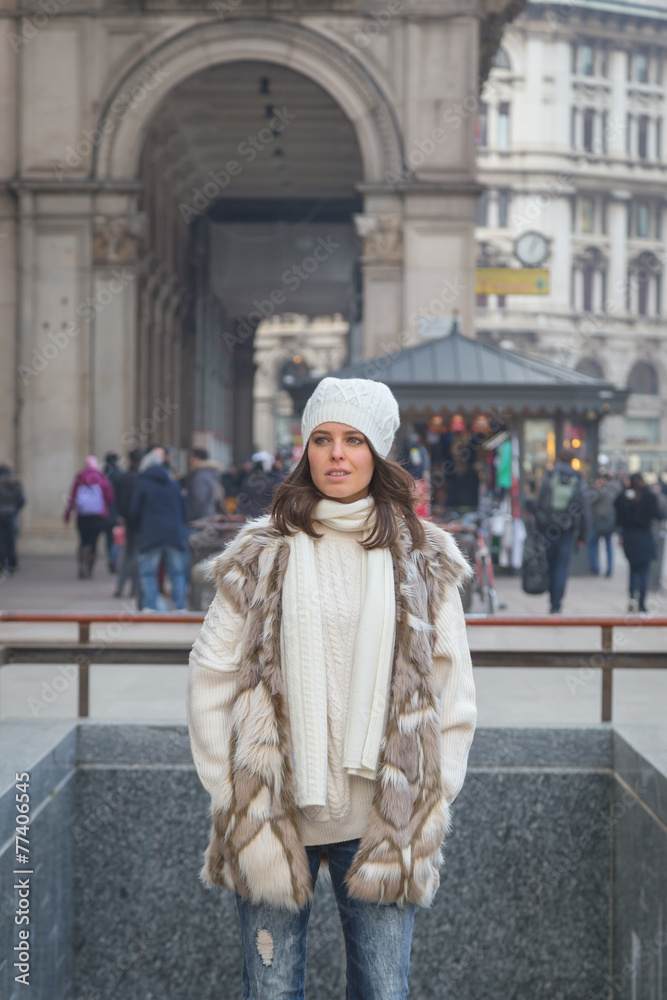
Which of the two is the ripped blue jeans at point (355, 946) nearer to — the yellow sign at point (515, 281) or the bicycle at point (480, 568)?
the bicycle at point (480, 568)

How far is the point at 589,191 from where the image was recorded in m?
79.1

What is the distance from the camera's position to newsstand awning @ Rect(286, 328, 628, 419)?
1606cm

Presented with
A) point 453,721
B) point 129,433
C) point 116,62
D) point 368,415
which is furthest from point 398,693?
point 116,62

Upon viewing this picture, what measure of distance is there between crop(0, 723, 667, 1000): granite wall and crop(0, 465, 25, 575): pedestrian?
461 inches

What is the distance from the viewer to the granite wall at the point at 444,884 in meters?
5.60

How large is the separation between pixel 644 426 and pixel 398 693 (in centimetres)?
7609

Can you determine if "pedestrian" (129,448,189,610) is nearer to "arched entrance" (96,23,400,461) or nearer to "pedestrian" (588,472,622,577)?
"pedestrian" (588,472,622,577)

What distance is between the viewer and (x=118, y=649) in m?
5.78

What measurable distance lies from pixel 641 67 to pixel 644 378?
20857 millimetres

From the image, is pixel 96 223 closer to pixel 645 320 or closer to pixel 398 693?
pixel 398 693

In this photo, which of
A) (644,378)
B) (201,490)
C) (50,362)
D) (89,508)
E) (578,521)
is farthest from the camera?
(644,378)

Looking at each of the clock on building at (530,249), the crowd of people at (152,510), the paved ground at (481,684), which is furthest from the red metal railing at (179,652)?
the clock on building at (530,249)

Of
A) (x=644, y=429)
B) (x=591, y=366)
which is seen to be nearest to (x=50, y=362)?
(x=644, y=429)

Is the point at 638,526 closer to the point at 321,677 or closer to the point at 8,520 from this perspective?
the point at 8,520
